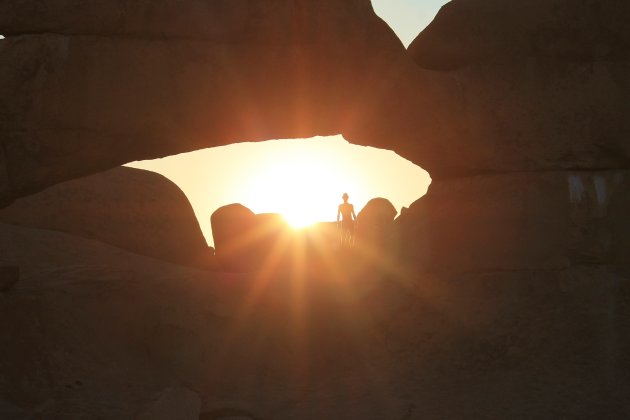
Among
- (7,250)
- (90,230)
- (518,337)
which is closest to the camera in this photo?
(518,337)

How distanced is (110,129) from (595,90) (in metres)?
6.59

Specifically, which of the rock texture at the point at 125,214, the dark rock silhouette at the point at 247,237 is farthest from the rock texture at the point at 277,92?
the dark rock silhouette at the point at 247,237

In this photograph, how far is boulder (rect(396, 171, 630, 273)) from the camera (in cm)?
1101

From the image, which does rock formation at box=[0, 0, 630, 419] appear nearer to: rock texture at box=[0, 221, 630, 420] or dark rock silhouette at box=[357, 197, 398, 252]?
rock texture at box=[0, 221, 630, 420]

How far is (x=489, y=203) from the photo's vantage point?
440 inches

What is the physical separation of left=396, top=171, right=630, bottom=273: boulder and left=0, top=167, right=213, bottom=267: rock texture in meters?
8.33

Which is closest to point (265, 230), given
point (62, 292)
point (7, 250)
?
point (7, 250)

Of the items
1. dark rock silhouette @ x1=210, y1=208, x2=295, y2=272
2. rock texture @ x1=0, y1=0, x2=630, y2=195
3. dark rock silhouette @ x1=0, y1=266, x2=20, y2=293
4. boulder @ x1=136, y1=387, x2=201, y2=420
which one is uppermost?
rock texture @ x1=0, y1=0, x2=630, y2=195

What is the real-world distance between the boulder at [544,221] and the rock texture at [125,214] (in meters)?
8.33

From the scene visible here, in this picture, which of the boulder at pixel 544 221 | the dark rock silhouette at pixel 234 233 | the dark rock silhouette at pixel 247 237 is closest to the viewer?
the boulder at pixel 544 221

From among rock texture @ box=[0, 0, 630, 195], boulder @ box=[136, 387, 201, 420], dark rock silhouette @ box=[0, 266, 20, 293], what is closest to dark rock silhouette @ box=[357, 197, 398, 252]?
rock texture @ box=[0, 0, 630, 195]

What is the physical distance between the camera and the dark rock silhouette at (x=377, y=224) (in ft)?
53.4

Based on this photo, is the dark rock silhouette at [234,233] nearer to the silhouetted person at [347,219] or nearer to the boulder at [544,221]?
the silhouetted person at [347,219]

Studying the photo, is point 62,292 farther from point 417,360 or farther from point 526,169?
point 526,169
